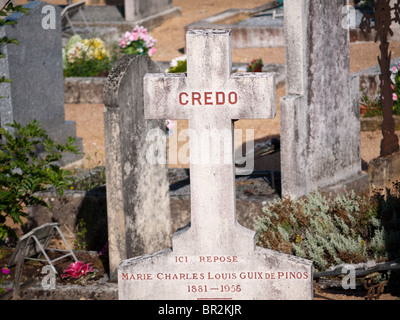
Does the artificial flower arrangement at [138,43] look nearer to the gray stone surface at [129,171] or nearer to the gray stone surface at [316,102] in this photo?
the gray stone surface at [316,102]

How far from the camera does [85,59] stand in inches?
546

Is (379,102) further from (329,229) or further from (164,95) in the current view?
(164,95)

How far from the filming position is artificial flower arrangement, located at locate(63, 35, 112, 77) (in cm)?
1370

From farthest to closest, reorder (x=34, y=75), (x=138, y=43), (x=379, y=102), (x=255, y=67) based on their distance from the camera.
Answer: (x=138, y=43) → (x=255, y=67) → (x=379, y=102) → (x=34, y=75)

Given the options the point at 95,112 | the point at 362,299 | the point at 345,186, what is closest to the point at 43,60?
the point at 95,112

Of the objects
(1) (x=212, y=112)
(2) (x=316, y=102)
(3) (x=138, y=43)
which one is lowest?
(2) (x=316, y=102)

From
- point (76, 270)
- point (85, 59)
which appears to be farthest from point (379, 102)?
point (76, 270)

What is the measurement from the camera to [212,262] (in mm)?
4809

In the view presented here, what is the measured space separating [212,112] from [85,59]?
9455 mm


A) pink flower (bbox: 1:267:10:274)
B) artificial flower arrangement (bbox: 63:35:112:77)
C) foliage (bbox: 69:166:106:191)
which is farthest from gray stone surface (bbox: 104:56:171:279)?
artificial flower arrangement (bbox: 63:35:112:77)

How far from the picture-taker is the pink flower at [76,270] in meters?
6.46

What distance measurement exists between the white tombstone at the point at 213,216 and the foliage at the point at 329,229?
1427 millimetres

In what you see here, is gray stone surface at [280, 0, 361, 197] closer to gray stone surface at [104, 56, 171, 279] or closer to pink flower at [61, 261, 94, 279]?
gray stone surface at [104, 56, 171, 279]
